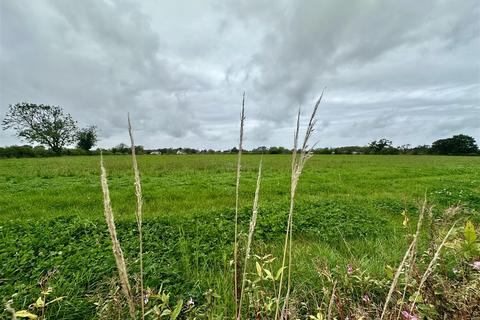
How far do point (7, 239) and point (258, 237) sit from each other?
4.44m

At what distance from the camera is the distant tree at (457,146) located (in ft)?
326

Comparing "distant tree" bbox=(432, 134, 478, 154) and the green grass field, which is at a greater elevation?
"distant tree" bbox=(432, 134, 478, 154)

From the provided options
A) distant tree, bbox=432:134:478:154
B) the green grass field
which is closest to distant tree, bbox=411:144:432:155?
distant tree, bbox=432:134:478:154

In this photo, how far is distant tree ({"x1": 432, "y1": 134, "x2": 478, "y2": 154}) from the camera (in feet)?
326

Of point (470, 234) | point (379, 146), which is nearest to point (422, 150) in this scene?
point (379, 146)

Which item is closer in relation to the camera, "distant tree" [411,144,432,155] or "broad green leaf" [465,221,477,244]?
"broad green leaf" [465,221,477,244]

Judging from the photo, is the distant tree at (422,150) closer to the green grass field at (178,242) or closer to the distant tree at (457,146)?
the distant tree at (457,146)

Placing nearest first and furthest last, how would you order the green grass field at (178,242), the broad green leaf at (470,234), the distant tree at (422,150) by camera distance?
the broad green leaf at (470,234) < the green grass field at (178,242) < the distant tree at (422,150)

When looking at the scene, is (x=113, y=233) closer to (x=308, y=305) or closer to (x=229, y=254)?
(x=308, y=305)

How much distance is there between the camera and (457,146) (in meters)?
100

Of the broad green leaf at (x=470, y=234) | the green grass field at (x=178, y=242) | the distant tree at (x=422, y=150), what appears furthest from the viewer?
the distant tree at (x=422, y=150)

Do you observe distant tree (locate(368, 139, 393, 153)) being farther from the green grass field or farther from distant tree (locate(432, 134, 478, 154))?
the green grass field

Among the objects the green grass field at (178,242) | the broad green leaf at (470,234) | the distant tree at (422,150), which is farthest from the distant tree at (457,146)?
the broad green leaf at (470,234)

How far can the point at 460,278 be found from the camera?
3.06 m
